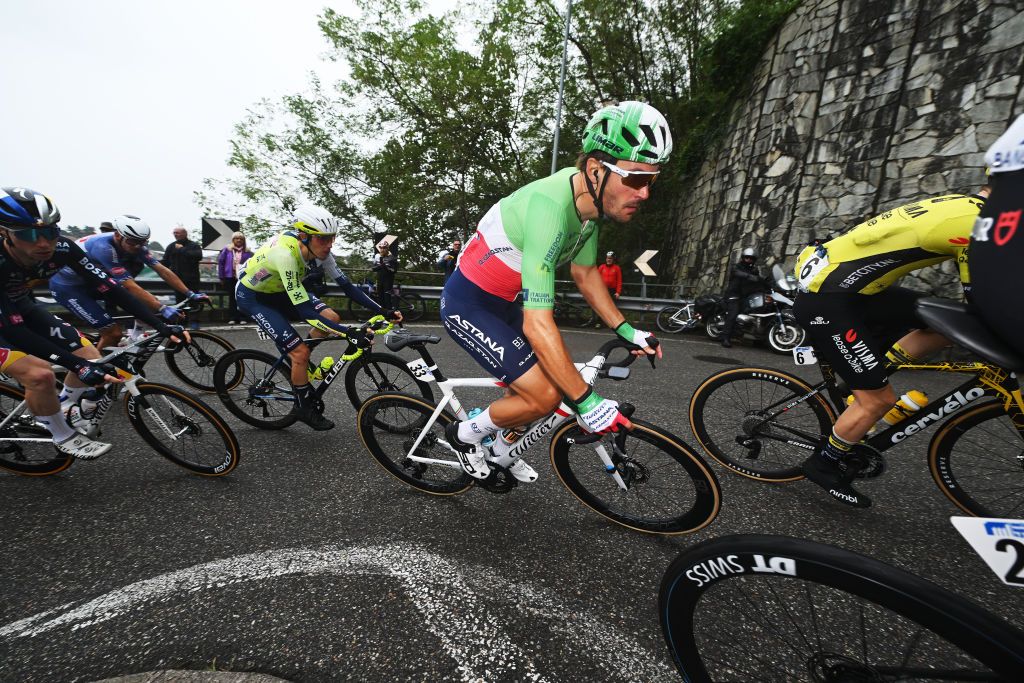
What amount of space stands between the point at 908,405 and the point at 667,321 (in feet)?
26.3

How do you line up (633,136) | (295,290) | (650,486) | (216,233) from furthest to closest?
1. (216,233)
2. (295,290)
3. (650,486)
4. (633,136)

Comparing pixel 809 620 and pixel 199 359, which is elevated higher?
pixel 199 359

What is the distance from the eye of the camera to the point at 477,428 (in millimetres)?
2355

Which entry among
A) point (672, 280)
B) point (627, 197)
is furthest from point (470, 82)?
point (627, 197)

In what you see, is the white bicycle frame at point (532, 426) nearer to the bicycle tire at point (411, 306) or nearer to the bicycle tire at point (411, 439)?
the bicycle tire at point (411, 439)

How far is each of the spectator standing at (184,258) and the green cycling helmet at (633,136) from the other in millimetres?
9566

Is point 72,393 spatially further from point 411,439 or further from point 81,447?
point 411,439

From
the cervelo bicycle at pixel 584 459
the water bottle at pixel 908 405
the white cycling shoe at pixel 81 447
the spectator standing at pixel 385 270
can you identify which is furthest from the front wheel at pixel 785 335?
the white cycling shoe at pixel 81 447

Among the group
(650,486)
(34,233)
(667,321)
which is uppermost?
(34,233)

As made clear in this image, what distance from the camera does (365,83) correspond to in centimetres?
1717

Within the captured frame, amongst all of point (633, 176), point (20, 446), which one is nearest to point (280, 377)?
point (20, 446)

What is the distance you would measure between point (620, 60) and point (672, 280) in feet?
34.2

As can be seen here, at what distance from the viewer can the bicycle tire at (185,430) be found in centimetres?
285

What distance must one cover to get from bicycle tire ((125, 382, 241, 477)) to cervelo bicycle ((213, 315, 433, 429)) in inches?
29.9
